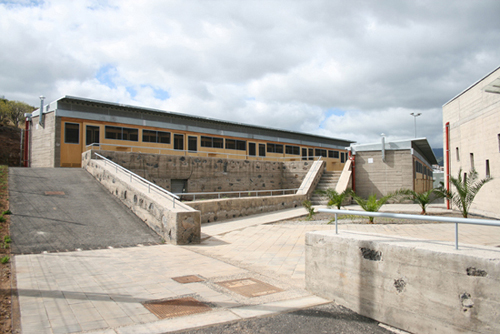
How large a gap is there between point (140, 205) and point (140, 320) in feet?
23.8

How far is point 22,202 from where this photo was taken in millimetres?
10297

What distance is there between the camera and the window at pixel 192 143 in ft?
83.3

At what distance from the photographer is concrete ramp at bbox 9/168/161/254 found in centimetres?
797

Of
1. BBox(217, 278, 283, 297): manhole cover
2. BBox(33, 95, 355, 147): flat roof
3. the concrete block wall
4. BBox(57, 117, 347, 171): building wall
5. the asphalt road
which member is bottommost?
BBox(217, 278, 283, 297): manhole cover

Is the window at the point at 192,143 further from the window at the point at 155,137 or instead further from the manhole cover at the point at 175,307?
the manhole cover at the point at 175,307

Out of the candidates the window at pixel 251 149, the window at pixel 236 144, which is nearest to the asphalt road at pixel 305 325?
the window at pixel 236 144

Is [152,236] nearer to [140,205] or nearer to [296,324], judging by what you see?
[140,205]

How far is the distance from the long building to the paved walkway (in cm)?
1190

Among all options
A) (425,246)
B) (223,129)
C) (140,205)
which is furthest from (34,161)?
(425,246)

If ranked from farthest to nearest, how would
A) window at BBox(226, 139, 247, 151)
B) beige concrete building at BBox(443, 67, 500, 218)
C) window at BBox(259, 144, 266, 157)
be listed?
window at BBox(259, 144, 266, 157)
window at BBox(226, 139, 247, 151)
beige concrete building at BBox(443, 67, 500, 218)

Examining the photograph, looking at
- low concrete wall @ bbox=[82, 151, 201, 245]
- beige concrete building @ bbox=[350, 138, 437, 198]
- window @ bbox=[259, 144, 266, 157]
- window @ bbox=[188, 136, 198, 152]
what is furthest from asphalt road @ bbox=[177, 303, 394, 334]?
window @ bbox=[259, 144, 266, 157]

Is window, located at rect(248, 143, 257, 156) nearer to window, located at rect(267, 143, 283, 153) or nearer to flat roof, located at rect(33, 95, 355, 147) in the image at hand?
flat roof, located at rect(33, 95, 355, 147)

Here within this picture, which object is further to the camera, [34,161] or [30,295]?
[34,161]

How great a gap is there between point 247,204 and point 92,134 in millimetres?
11774
